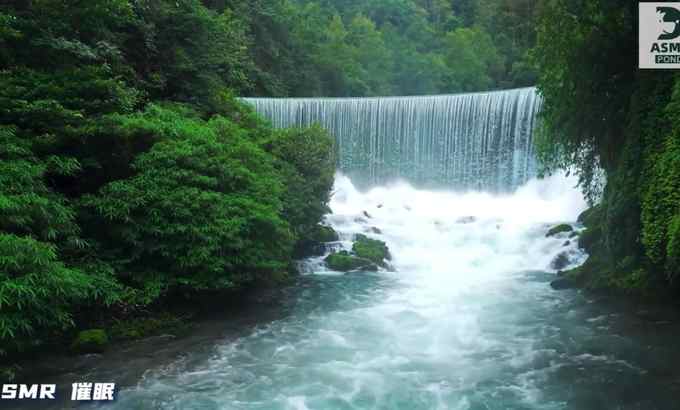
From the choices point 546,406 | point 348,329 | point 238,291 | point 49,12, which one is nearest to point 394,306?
point 348,329

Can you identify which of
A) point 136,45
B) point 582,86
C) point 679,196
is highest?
point 136,45

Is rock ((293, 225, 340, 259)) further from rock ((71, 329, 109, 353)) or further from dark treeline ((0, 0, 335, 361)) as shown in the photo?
rock ((71, 329, 109, 353))

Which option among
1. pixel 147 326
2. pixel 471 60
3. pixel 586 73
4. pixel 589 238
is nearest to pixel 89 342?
pixel 147 326

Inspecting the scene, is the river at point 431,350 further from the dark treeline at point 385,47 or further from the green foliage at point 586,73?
the dark treeline at point 385,47

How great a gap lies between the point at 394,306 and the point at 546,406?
4.95 metres

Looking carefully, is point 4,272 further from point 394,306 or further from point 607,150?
point 607,150

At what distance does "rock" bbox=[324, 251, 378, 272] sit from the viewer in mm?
14305

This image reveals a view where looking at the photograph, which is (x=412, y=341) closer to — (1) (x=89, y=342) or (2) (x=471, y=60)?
(1) (x=89, y=342)

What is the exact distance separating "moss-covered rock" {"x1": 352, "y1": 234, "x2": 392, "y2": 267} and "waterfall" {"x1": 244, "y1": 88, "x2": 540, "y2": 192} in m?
7.79

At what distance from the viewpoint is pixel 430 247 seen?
16578 mm

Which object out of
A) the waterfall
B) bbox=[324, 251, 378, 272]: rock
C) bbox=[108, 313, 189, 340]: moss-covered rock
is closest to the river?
bbox=[324, 251, 378, 272]: rock

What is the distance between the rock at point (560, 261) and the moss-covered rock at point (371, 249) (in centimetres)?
437

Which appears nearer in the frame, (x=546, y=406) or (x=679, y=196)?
(x=546, y=406)

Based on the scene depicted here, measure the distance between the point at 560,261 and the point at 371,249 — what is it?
495cm
